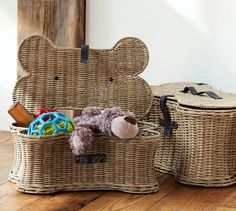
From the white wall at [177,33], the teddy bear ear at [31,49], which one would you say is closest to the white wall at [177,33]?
the white wall at [177,33]

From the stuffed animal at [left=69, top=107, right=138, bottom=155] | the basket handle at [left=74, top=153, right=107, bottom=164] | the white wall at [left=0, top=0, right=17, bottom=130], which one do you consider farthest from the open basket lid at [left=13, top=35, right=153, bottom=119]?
the white wall at [left=0, top=0, right=17, bottom=130]

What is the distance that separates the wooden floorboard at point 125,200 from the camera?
213cm

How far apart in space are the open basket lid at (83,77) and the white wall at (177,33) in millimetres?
391

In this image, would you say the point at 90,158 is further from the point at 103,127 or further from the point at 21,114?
the point at 21,114

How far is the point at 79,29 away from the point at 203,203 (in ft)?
3.99

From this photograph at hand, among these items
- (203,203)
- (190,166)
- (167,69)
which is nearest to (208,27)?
(167,69)

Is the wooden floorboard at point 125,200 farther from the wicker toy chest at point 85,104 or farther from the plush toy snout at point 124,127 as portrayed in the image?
the plush toy snout at point 124,127

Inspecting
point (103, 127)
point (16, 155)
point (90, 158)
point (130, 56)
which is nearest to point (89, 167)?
point (90, 158)

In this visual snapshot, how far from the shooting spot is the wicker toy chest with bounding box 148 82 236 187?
2369 millimetres

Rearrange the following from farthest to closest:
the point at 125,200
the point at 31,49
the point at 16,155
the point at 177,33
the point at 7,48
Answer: the point at 7,48 → the point at 177,33 → the point at 31,49 → the point at 16,155 → the point at 125,200

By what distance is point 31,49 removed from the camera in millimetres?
2500

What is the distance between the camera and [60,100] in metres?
2.55

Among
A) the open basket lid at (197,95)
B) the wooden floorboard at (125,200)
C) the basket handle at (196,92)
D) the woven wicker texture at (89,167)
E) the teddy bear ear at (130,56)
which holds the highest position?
the teddy bear ear at (130,56)

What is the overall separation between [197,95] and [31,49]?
0.71 metres
